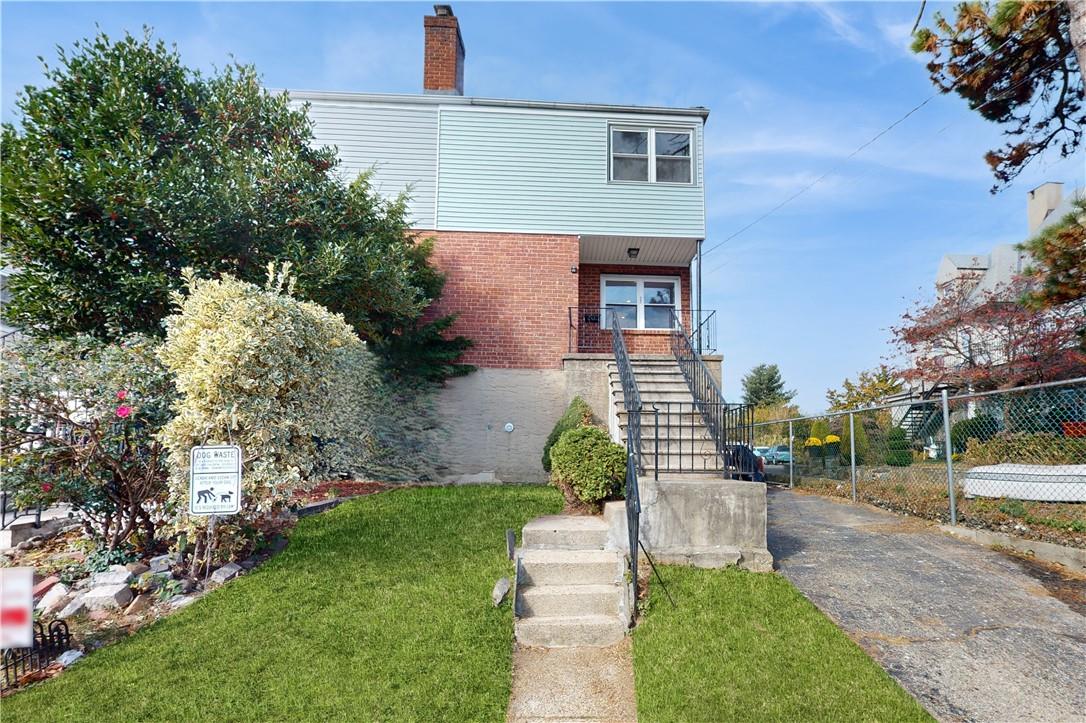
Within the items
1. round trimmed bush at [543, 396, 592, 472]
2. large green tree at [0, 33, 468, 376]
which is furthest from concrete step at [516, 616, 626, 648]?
large green tree at [0, 33, 468, 376]

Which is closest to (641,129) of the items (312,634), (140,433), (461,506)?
(461,506)

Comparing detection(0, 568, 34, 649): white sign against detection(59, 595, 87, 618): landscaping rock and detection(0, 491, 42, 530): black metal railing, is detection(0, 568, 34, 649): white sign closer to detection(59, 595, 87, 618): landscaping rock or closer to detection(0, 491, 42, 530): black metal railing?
detection(59, 595, 87, 618): landscaping rock

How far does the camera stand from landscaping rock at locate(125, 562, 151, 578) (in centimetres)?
601

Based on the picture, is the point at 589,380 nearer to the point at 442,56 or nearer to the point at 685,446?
the point at 685,446

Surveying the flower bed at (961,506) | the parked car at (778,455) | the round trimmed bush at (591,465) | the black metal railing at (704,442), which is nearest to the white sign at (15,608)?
the black metal railing at (704,442)

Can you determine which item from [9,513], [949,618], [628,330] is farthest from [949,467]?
[9,513]

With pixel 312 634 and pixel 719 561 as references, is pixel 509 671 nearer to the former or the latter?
pixel 312 634

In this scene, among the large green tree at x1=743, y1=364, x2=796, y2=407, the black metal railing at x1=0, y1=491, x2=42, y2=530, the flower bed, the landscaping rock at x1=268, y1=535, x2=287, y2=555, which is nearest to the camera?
the landscaping rock at x1=268, y1=535, x2=287, y2=555

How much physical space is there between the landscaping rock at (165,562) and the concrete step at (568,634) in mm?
3608

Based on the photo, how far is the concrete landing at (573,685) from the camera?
13.0 feet

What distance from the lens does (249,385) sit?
618 centimetres

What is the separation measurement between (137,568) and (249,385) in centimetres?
209

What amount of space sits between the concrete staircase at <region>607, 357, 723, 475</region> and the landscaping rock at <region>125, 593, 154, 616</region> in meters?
4.85

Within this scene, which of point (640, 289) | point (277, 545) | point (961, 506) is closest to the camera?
point (277, 545)
